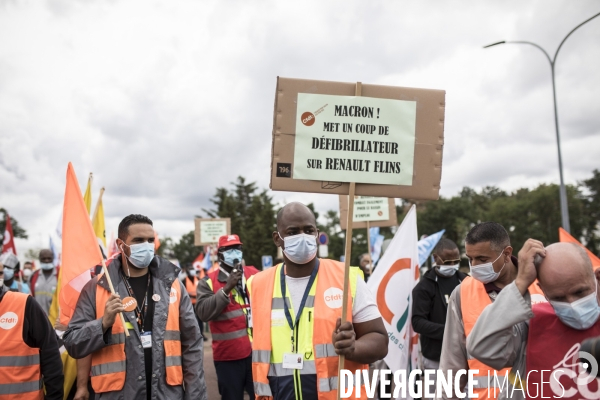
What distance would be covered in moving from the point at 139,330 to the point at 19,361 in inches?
35.3

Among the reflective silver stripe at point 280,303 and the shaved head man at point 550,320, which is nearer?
the shaved head man at point 550,320

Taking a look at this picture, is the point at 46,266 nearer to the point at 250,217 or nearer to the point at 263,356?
the point at 263,356

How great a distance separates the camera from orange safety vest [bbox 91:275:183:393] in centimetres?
378

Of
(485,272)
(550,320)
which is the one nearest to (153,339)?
(485,272)

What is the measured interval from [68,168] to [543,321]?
12.7 ft

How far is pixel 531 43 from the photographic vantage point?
17.6 m

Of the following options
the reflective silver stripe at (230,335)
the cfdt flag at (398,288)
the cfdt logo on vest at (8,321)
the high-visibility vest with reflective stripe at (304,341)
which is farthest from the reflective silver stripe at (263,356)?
the cfdt flag at (398,288)

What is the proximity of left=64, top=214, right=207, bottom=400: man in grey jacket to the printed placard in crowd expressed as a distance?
5.07ft

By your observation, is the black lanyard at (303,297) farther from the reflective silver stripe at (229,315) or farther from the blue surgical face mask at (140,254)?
the reflective silver stripe at (229,315)

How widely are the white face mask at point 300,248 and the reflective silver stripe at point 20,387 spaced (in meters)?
2.13

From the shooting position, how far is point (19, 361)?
156 inches

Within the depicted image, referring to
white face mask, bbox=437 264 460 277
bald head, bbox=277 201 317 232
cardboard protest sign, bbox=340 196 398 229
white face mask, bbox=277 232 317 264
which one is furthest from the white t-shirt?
cardboard protest sign, bbox=340 196 398 229

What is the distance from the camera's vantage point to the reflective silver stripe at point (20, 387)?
12.8 feet

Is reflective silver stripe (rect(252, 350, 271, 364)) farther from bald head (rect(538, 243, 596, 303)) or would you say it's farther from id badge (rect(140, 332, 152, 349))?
bald head (rect(538, 243, 596, 303))
